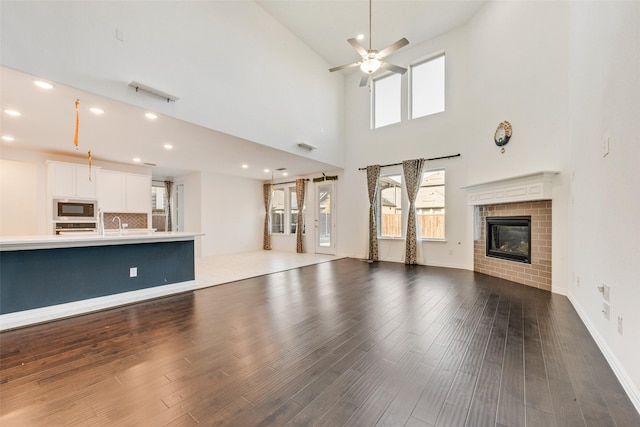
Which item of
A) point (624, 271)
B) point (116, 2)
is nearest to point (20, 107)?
point (116, 2)

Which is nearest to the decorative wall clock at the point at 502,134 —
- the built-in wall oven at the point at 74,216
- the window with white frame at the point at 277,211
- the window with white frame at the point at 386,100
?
the window with white frame at the point at 386,100

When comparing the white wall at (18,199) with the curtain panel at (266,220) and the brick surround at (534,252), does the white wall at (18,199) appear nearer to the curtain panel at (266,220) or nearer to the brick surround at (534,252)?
the curtain panel at (266,220)

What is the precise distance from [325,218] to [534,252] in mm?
5392

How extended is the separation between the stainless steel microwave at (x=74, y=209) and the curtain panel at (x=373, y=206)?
6757 mm

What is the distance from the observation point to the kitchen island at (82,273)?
9.39 ft

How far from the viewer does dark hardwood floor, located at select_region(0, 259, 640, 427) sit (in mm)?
1489

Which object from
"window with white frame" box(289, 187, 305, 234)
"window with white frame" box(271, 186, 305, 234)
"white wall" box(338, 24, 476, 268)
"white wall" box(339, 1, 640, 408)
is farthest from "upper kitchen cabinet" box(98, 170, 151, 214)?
"white wall" box(339, 1, 640, 408)

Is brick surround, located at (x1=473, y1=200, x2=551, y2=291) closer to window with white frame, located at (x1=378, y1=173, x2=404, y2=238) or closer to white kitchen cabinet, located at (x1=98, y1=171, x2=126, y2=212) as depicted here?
window with white frame, located at (x1=378, y1=173, x2=404, y2=238)

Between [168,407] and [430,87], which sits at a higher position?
[430,87]

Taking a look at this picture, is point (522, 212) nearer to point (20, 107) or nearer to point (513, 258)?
point (513, 258)

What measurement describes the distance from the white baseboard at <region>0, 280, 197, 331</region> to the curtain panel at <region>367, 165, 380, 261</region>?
460 cm

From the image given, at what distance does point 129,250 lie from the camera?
373 cm

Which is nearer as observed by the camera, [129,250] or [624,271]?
[624,271]

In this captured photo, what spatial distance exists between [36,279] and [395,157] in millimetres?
6940
